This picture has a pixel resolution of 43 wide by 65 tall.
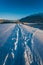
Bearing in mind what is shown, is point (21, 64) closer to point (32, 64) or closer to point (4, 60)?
point (32, 64)

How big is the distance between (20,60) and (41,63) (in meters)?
1.14

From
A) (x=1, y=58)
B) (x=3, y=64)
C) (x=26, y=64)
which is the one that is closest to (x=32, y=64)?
(x=26, y=64)

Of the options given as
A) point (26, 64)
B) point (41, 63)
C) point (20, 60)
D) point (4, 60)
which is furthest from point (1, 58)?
point (41, 63)

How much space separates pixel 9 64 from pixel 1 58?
→ 1395mm

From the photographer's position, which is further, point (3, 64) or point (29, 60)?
point (29, 60)

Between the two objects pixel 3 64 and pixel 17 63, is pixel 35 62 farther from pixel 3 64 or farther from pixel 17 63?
pixel 3 64

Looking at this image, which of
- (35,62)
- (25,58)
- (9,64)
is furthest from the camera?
(25,58)

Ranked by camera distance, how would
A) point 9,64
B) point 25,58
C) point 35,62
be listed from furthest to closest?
1. point 25,58
2. point 35,62
3. point 9,64

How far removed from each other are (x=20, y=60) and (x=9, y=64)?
3.08 ft

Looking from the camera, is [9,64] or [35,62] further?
[35,62]

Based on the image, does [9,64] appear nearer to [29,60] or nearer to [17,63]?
[17,63]

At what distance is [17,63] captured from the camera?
800 centimetres

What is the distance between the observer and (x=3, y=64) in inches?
309

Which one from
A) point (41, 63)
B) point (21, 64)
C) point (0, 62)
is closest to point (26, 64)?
point (21, 64)
